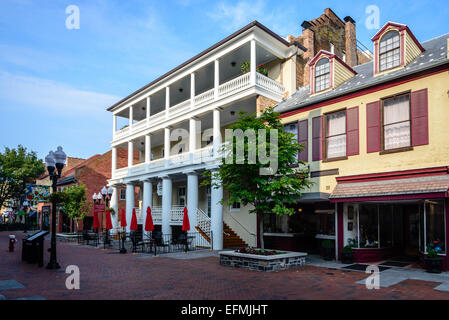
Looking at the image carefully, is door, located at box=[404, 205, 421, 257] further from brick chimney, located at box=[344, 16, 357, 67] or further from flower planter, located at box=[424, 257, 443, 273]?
brick chimney, located at box=[344, 16, 357, 67]

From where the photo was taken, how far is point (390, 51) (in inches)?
→ 570

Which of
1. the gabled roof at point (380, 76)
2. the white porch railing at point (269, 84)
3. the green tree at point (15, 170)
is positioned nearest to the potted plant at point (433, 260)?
the gabled roof at point (380, 76)

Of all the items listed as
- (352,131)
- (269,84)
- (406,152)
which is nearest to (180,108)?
(269,84)

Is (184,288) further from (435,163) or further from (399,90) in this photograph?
(399,90)

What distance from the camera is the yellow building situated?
1204 cm

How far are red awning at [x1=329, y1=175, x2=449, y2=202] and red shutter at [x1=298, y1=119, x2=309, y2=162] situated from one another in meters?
2.33

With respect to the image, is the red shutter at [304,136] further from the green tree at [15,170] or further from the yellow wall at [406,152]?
the green tree at [15,170]

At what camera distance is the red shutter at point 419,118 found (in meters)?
12.3

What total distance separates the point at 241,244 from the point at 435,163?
11713mm

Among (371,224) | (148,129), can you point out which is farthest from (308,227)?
(148,129)

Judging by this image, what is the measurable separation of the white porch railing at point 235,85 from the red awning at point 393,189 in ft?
26.1

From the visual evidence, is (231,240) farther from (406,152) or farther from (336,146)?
(406,152)

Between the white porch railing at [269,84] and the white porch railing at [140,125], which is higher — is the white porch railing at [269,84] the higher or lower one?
the higher one

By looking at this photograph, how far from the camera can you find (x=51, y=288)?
9047mm
